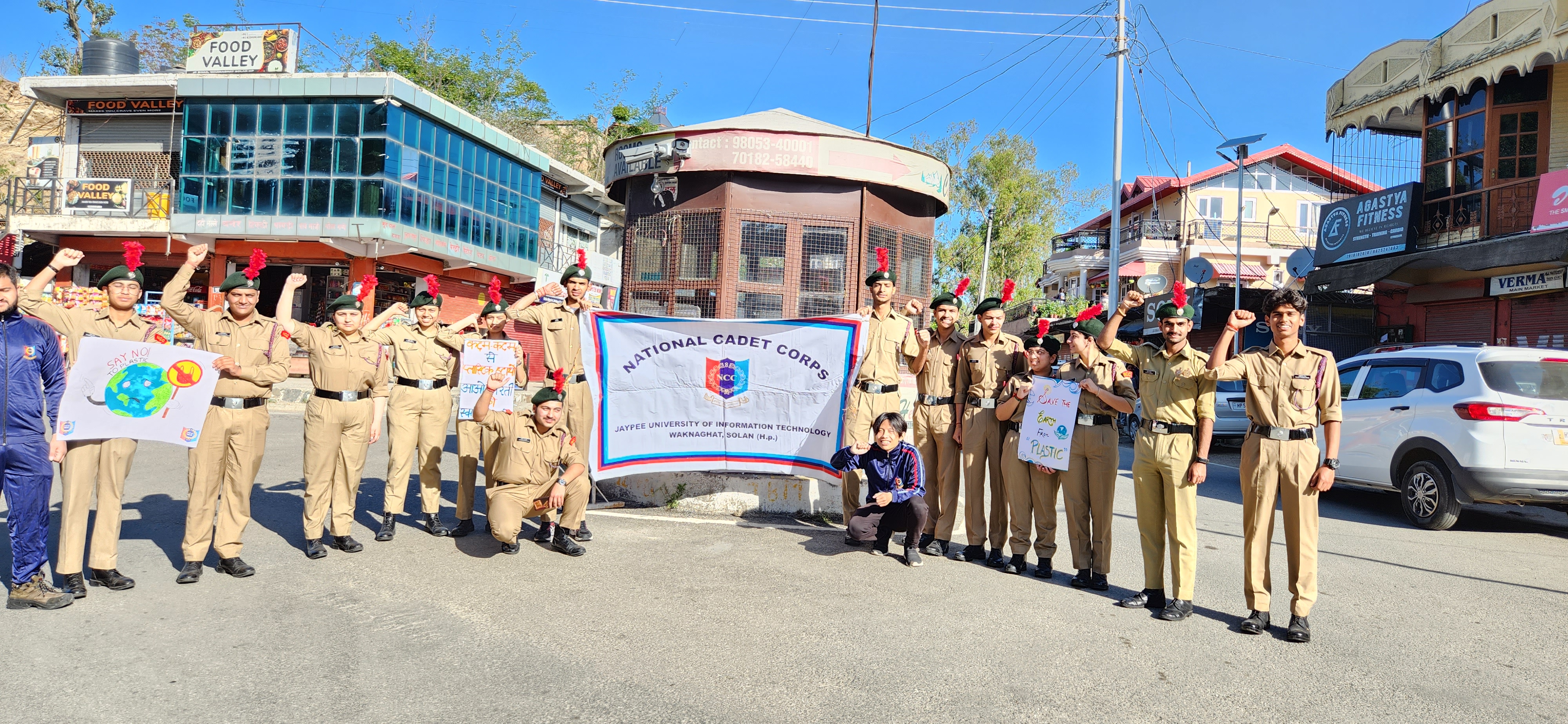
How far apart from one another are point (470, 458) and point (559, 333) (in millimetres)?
1193

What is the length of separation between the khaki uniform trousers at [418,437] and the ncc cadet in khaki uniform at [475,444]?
0.55 ft

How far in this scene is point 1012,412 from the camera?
20.2 ft

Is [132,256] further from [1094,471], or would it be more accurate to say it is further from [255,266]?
[1094,471]

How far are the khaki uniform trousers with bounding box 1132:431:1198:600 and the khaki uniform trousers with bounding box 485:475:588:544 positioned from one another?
3.67 m

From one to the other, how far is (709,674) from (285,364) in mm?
3607

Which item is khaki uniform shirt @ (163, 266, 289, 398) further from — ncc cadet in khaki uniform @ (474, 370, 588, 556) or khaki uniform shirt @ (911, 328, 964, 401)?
khaki uniform shirt @ (911, 328, 964, 401)

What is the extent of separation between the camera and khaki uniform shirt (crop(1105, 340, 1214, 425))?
518 cm

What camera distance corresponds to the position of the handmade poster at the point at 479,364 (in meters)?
7.48

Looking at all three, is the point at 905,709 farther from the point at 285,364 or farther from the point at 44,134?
the point at 44,134

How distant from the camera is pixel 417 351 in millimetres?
6910

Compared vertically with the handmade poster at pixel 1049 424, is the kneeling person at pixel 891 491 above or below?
below

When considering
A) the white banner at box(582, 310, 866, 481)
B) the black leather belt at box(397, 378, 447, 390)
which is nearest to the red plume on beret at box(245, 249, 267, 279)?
the black leather belt at box(397, 378, 447, 390)

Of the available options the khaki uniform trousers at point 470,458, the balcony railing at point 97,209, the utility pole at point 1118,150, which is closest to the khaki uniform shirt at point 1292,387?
the khaki uniform trousers at point 470,458

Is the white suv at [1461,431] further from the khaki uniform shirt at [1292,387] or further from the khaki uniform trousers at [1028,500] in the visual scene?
the khaki uniform trousers at [1028,500]
